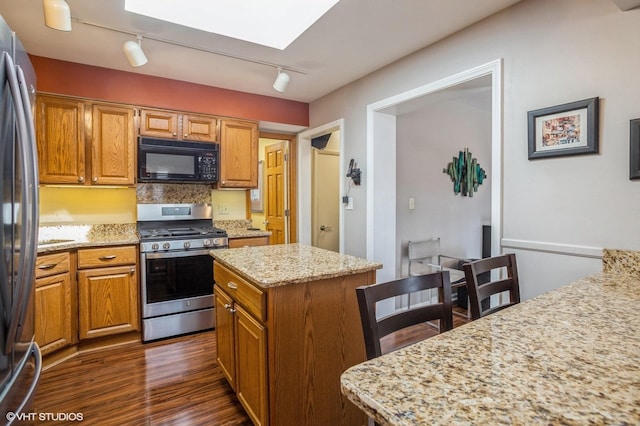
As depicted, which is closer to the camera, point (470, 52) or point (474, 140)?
point (470, 52)

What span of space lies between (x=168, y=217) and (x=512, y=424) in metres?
3.53

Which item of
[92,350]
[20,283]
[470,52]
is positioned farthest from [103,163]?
[470,52]

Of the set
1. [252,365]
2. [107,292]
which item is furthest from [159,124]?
[252,365]

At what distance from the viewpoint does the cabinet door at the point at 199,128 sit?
11.0 feet

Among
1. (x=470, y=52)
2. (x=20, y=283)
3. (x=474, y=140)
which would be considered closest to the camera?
(x=20, y=283)

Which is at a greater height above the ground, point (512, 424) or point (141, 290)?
point (512, 424)

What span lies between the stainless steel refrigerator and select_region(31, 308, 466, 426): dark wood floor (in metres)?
0.91

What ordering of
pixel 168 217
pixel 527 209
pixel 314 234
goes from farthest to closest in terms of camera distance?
pixel 314 234 → pixel 168 217 → pixel 527 209

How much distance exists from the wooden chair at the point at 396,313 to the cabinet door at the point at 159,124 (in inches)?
117

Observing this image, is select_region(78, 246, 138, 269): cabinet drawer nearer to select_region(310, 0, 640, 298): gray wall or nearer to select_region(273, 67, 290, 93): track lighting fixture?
select_region(273, 67, 290, 93): track lighting fixture

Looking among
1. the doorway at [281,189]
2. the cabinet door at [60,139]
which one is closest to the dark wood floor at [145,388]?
the cabinet door at [60,139]

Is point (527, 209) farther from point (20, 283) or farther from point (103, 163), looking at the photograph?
point (103, 163)

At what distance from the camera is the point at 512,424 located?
1.69 ft

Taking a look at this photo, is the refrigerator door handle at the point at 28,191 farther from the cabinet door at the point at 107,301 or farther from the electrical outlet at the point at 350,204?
the electrical outlet at the point at 350,204
